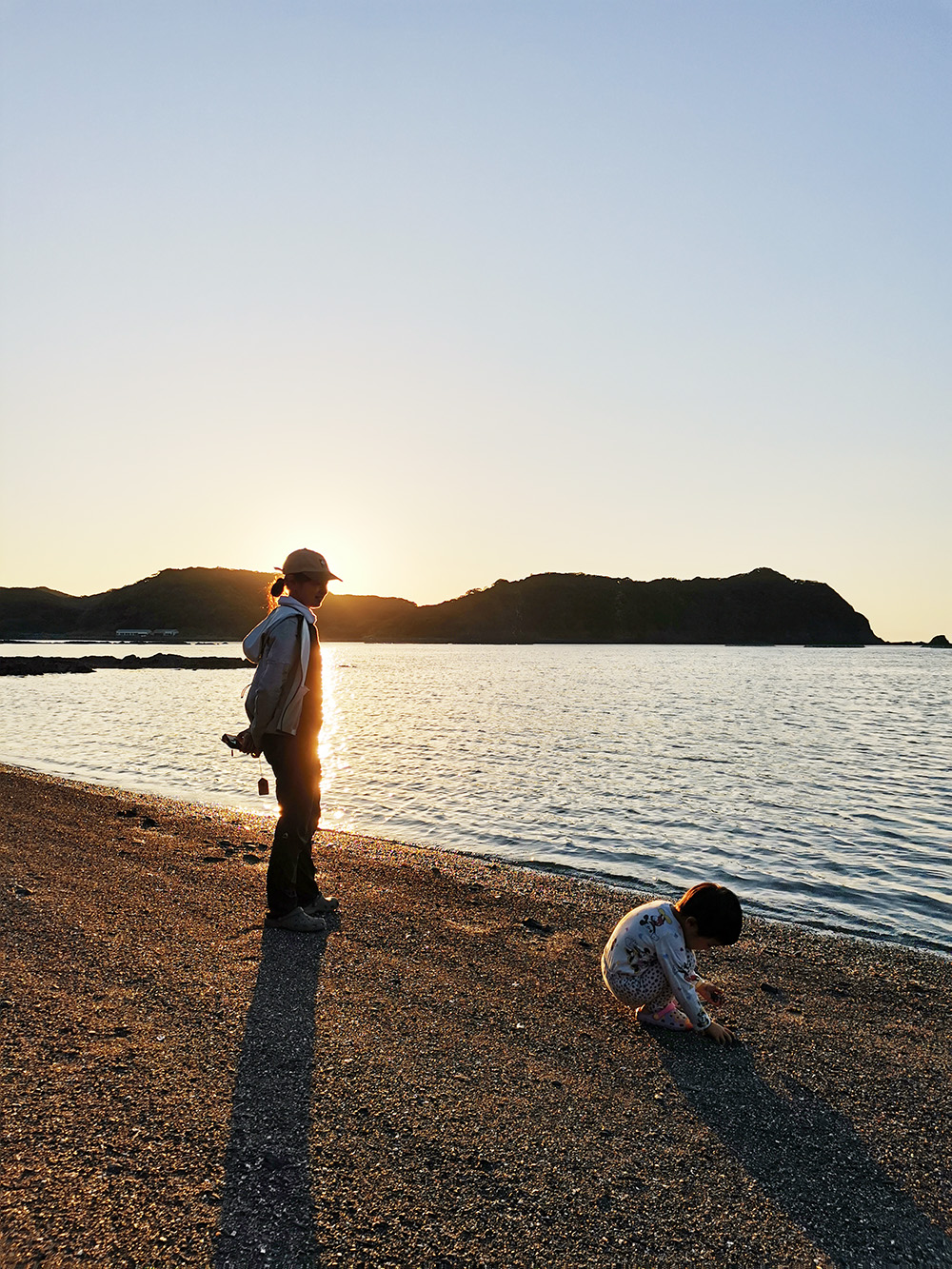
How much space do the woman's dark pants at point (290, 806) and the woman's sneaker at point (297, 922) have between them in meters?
0.06

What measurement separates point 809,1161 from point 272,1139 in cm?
272

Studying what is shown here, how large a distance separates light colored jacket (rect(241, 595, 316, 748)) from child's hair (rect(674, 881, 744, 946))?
357 centimetres

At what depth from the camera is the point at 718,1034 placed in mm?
5297

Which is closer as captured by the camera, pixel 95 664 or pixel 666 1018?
pixel 666 1018

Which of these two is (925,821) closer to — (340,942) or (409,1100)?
(340,942)

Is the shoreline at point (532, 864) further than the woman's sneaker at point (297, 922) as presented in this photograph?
Yes

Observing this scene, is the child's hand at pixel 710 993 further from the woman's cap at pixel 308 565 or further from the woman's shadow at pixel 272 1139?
the woman's cap at pixel 308 565

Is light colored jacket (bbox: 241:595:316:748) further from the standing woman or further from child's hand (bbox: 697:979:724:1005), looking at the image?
child's hand (bbox: 697:979:724:1005)

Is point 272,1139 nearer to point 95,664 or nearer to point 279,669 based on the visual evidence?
point 279,669

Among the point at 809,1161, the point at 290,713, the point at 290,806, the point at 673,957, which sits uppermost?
the point at 290,713

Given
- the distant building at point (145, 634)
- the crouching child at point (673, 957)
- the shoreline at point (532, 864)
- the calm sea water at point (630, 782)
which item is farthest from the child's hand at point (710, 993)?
the distant building at point (145, 634)

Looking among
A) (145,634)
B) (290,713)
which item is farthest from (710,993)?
(145,634)

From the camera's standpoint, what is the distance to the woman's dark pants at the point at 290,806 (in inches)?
272

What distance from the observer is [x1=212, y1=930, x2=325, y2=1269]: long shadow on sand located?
3.17 metres
